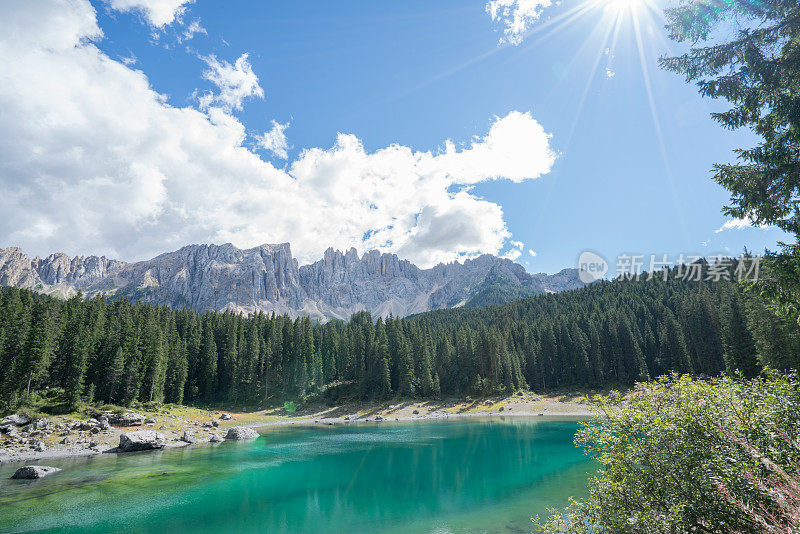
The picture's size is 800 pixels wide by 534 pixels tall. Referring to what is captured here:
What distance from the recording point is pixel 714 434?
10.1 meters

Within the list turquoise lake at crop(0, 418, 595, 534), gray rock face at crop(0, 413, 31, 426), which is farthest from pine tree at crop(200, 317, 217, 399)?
turquoise lake at crop(0, 418, 595, 534)

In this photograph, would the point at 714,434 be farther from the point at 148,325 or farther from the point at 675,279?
the point at 675,279

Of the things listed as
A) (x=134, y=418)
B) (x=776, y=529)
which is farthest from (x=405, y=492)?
(x=134, y=418)

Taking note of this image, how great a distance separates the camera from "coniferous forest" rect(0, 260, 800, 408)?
6625 centimetres

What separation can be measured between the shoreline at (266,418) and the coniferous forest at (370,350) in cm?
621

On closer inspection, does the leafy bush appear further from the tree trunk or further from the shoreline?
the tree trunk

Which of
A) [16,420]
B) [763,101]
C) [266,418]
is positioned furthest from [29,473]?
[763,101]

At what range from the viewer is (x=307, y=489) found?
3322 cm

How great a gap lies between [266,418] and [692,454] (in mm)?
91263

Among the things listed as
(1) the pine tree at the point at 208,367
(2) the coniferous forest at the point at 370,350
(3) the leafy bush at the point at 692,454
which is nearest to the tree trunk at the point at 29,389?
(2) the coniferous forest at the point at 370,350

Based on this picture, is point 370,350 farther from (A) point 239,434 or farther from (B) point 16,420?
(B) point 16,420

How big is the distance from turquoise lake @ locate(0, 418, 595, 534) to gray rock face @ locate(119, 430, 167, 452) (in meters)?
2.59

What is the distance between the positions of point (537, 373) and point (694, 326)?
43.2m

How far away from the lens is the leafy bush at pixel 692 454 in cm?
871
